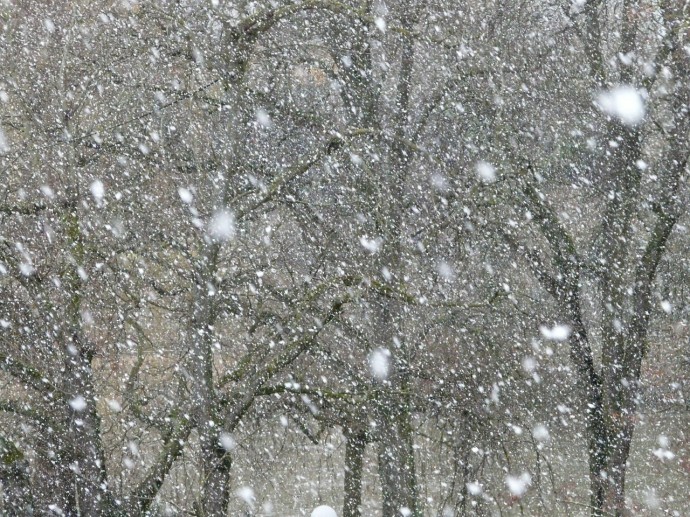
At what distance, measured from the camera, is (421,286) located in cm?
828

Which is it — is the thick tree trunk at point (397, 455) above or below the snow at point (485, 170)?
below

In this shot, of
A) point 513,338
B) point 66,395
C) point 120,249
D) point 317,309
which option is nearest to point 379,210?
point 317,309

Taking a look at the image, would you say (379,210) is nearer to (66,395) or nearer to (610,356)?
(66,395)

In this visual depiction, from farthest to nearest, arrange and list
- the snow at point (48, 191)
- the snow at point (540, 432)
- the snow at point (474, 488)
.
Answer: the snow at point (540, 432)
the snow at point (48, 191)
the snow at point (474, 488)

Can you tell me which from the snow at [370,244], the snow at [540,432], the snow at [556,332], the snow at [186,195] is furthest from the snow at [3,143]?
the snow at [540,432]

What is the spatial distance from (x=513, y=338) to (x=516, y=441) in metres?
1.55

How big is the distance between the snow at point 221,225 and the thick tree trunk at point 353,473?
11.7ft

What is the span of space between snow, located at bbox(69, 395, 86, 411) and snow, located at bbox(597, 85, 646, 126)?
6321mm

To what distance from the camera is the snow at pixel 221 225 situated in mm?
7566

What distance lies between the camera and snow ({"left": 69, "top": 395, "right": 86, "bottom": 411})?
7.32 meters

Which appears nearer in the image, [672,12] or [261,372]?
[261,372]

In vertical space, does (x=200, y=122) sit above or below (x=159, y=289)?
above

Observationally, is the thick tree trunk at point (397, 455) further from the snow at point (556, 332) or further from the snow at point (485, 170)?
the snow at point (485, 170)

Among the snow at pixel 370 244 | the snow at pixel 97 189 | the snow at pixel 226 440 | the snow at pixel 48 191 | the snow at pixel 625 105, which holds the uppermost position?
the snow at pixel 625 105
